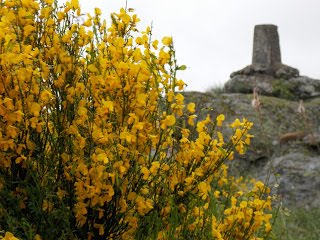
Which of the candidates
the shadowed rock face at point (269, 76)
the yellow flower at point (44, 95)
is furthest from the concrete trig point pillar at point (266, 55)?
the yellow flower at point (44, 95)

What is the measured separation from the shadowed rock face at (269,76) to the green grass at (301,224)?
25.1 ft

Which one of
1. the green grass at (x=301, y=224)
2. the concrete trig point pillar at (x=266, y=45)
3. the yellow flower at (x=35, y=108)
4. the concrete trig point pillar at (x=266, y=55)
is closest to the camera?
the yellow flower at (x=35, y=108)

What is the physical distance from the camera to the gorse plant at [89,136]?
253 cm

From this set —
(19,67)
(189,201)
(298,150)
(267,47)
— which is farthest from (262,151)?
(267,47)

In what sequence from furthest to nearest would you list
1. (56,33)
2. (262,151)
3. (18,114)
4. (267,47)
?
(267,47) < (262,151) < (56,33) < (18,114)

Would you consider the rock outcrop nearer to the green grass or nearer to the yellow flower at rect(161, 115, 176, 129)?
the green grass

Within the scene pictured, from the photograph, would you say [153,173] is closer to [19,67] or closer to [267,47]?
[19,67]

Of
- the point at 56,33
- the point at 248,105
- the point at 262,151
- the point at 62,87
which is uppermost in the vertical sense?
the point at 56,33

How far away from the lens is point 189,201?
9.81ft

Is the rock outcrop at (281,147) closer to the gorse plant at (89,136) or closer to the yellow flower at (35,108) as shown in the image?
the gorse plant at (89,136)

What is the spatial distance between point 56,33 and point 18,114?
2.03ft

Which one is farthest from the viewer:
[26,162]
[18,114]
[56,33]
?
[56,33]

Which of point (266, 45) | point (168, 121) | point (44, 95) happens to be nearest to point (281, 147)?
point (168, 121)

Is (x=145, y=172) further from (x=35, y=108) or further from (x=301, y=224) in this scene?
(x=301, y=224)
